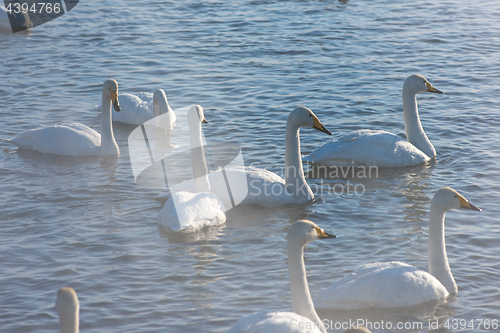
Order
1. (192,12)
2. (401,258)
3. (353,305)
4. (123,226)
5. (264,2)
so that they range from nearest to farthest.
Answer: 1. (353,305)
2. (401,258)
3. (123,226)
4. (192,12)
5. (264,2)

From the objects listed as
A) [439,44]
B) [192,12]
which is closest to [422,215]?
[439,44]

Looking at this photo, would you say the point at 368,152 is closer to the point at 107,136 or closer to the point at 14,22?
the point at 107,136

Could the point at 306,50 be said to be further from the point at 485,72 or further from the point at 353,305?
the point at 353,305

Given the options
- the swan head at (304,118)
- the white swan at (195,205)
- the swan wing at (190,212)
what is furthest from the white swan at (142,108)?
the swan wing at (190,212)

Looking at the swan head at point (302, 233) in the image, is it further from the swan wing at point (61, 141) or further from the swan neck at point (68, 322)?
the swan wing at point (61, 141)

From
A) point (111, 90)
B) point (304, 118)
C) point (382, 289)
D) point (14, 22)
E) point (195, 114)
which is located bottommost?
point (382, 289)

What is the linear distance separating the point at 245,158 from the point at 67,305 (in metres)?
6.11

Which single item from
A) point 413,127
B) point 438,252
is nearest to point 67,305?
point 438,252

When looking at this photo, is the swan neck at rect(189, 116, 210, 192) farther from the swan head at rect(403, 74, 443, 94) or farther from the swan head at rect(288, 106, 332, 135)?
the swan head at rect(403, 74, 443, 94)

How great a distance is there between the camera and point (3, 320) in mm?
5723

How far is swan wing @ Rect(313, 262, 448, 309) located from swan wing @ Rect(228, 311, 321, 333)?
91 centimetres

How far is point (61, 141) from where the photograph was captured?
1027cm

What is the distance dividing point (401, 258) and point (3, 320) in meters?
4.26

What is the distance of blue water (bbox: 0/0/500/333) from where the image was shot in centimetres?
623
